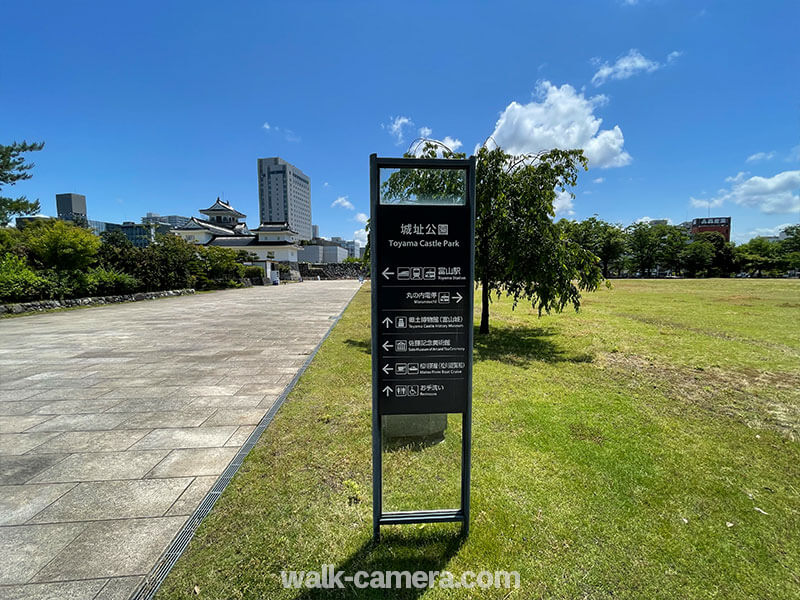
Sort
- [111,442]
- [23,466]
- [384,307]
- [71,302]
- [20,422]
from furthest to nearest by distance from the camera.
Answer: [71,302], [20,422], [111,442], [23,466], [384,307]

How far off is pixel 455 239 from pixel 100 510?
9.74ft

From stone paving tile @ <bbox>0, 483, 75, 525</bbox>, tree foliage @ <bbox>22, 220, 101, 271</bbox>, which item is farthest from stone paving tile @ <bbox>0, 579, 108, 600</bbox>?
tree foliage @ <bbox>22, 220, 101, 271</bbox>

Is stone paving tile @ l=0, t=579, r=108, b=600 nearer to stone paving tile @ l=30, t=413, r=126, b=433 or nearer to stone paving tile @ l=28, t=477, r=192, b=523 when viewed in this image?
stone paving tile @ l=28, t=477, r=192, b=523

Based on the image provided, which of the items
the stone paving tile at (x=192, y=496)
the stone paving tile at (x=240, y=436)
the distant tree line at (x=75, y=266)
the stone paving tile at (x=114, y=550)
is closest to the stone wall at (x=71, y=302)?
the distant tree line at (x=75, y=266)

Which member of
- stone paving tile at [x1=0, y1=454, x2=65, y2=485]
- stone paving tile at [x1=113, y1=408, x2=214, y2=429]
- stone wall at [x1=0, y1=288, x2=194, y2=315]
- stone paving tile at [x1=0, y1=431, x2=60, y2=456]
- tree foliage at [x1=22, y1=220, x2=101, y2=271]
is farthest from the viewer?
tree foliage at [x1=22, y1=220, x2=101, y2=271]

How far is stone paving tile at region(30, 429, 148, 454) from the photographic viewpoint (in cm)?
335

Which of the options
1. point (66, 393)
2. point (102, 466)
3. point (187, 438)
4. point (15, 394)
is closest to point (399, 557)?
point (187, 438)

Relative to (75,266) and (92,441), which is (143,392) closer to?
(92,441)

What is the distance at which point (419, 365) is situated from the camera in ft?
7.00

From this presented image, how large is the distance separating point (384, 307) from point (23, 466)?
11.4ft

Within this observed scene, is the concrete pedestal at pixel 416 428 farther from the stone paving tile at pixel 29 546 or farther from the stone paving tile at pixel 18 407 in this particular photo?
the stone paving tile at pixel 18 407

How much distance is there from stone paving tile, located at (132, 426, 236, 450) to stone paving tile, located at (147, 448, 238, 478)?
0.38 ft

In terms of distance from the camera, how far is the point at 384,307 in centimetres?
204

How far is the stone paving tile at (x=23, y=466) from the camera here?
2867mm
